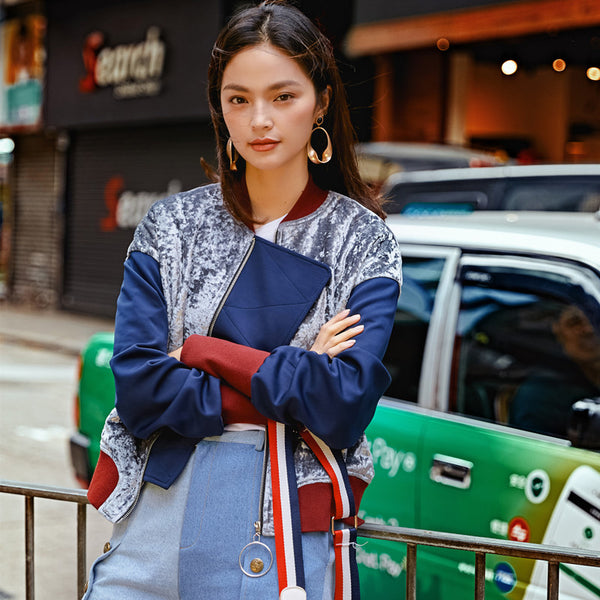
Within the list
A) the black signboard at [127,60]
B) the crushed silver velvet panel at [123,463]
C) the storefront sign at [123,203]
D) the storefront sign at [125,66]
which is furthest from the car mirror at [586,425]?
the storefront sign at [125,66]

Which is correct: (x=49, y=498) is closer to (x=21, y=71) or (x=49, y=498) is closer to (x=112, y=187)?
(x=112, y=187)

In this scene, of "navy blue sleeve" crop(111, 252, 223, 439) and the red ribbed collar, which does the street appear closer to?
"navy blue sleeve" crop(111, 252, 223, 439)

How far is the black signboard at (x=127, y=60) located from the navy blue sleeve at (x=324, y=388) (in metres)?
12.2

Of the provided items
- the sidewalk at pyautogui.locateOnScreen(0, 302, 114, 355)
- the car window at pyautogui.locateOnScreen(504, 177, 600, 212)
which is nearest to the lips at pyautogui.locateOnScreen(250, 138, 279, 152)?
the car window at pyautogui.locateOnScreen(504, 177, 600, 212)

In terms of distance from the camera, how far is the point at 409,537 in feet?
6.39

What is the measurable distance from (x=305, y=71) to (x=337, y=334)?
1.73 ft

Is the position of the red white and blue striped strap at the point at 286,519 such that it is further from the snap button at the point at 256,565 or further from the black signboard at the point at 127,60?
the black signboard at the point at 127,60

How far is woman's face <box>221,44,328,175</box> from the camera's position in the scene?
5.71ft

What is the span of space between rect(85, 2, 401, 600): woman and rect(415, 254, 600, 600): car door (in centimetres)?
124

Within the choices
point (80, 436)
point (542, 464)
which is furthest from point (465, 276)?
point (80, 436)

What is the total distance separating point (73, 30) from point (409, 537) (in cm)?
1758

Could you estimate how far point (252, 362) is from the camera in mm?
1631

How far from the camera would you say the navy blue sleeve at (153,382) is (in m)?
1.62

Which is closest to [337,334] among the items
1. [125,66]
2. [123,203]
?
[123,203]
